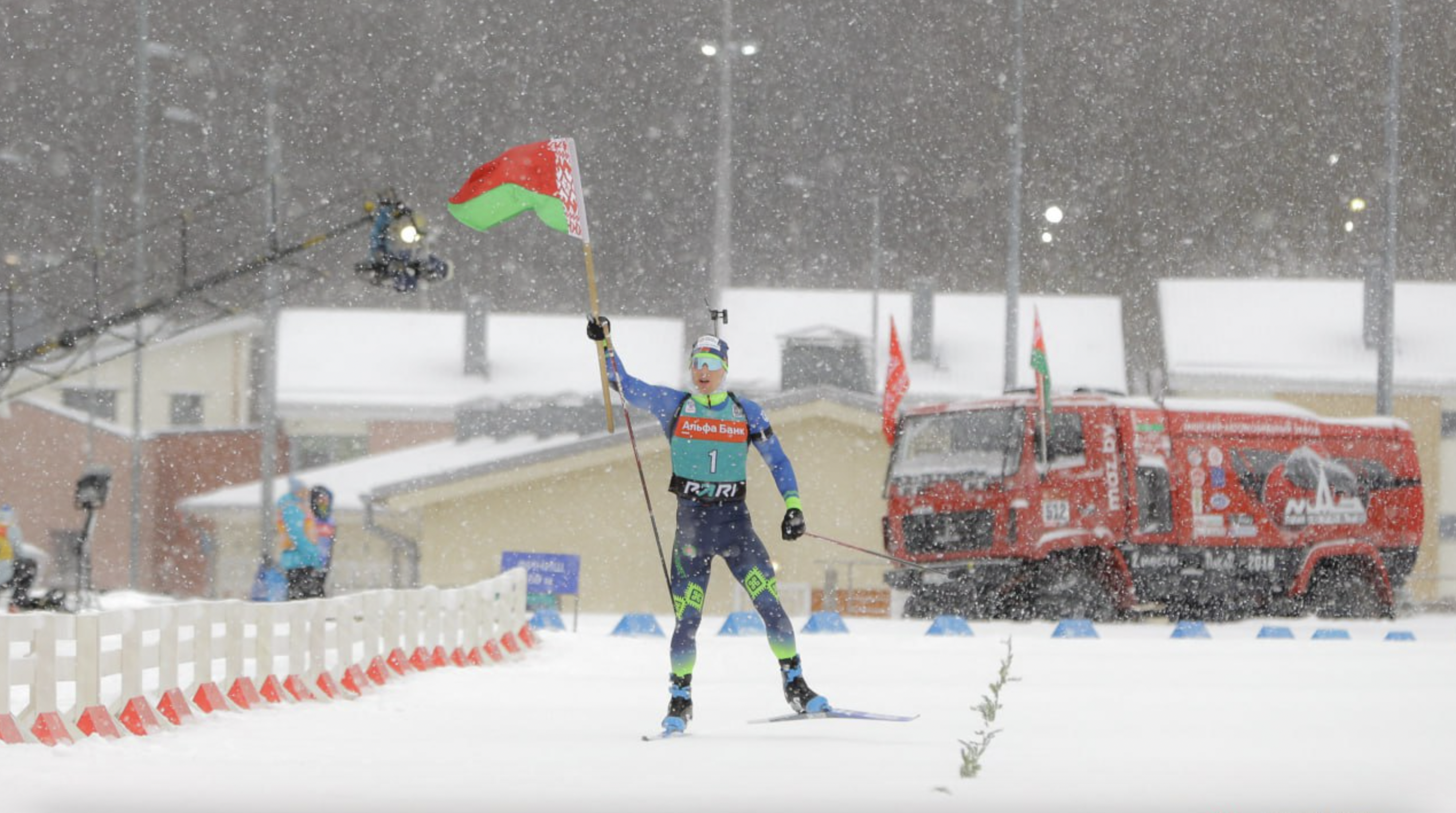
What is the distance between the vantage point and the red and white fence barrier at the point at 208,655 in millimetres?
8945

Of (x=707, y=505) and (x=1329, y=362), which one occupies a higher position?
(x=1329, y=362)

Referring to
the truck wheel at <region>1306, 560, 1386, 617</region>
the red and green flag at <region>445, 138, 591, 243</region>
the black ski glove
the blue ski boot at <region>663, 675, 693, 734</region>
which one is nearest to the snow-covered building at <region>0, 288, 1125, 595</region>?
the truck wheel at <region>1306, 560, 1386, 617</region>

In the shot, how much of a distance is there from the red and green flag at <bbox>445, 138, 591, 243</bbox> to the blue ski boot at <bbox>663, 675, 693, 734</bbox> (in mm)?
3092

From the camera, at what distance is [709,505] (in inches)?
384

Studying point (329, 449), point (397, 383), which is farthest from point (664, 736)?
point (329, 449)

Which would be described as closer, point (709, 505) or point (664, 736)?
point (664, 736)

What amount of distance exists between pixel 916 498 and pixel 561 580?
14.2ft

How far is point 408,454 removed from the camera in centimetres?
4600

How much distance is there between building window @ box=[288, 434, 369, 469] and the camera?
53.1m

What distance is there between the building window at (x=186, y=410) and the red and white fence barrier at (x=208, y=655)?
143 ft

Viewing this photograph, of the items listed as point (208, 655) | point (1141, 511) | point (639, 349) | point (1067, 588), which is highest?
point (639, 349)

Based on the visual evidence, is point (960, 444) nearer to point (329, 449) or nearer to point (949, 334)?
point (949, 334)

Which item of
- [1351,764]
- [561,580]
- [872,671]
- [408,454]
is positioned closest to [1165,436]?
[561,580]

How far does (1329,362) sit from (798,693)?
113 feet
